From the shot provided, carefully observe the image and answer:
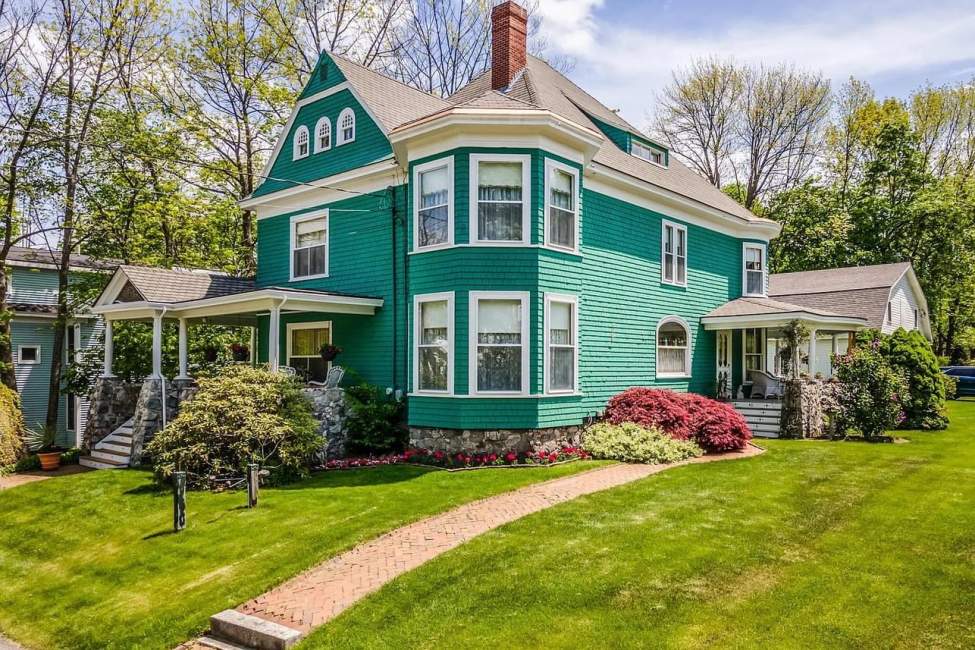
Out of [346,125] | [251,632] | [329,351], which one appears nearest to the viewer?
[251,632]

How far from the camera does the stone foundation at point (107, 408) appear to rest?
15742 mm

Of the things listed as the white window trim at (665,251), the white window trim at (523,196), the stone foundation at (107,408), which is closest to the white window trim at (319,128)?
the white window trim at (523,196)

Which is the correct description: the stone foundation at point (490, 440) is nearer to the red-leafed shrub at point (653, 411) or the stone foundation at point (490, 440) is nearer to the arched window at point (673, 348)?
the red-leafed shrub at point (653, 411)

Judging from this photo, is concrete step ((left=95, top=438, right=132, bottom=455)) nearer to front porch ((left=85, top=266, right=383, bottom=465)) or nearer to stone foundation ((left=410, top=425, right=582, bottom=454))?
front porch ((left=85, top=266, right=383, bottom=465))

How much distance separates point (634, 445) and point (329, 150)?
10.3m

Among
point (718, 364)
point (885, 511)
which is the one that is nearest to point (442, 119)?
point (885, 511)

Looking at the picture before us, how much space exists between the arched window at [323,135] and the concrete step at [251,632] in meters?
12.5

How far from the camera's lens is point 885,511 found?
8.84 meters

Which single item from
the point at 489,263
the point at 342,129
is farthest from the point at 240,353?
the point at 489,263

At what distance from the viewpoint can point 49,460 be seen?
49.9 ft

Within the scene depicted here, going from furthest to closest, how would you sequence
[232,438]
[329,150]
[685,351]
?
[685,351], [329,150], [232,438]

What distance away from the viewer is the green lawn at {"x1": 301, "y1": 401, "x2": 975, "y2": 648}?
564 cm

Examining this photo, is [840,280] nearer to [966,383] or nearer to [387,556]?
[966,383]

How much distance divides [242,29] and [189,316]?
14.0 m
